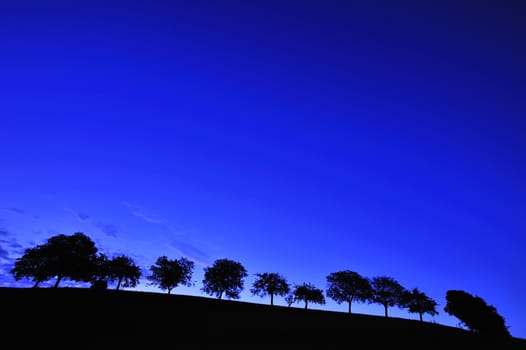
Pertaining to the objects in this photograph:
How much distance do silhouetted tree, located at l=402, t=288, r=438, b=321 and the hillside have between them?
43234 millimetres

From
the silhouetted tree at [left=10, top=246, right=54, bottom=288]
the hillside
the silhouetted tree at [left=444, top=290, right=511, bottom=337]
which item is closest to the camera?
the hillside

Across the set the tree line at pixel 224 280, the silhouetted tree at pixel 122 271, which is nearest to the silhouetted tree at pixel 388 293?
the tree line at pixel 224 280

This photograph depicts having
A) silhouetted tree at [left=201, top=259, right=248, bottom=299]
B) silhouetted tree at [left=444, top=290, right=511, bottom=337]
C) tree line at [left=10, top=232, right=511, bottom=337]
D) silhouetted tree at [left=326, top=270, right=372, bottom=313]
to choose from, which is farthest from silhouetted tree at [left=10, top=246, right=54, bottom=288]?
silhouetted tree at [left=444, top=290, right=511, bottom=337]

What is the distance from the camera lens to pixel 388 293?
99.0m

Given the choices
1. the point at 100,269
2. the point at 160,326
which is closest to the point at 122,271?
the point at 100,269

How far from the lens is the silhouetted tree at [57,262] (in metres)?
72.9

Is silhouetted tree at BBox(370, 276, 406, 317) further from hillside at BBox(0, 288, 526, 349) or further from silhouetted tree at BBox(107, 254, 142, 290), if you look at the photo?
silhouetted tree at BBox(107, 254, 142, 290)

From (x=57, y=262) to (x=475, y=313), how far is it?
125636mm

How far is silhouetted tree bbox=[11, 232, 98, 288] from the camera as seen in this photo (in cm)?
7294

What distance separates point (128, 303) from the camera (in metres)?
54.3

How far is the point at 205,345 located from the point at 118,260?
64458 mm

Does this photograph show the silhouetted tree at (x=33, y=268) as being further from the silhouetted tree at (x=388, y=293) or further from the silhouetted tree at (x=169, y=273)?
the silhouetted tree at (x=388, y=293)

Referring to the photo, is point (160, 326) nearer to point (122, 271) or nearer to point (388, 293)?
point (122, 271)

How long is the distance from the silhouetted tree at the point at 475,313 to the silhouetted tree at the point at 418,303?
16.9 ft
